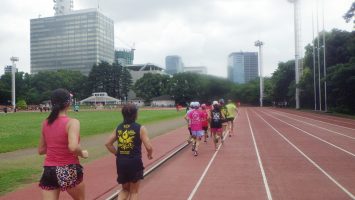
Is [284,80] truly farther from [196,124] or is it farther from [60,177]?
[60,177]

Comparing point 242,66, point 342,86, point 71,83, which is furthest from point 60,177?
point 71,83

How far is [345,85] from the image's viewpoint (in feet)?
158

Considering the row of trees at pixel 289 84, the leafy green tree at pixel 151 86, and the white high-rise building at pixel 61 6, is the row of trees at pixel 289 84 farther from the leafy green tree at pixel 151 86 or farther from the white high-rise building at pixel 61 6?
the white high-rise building at pixel 61 6

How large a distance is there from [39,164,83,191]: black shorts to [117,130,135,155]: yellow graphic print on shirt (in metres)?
1.09

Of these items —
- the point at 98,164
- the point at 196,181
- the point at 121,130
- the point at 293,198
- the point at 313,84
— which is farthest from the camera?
the point at 313,84

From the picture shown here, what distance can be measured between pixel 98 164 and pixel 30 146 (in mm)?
6604

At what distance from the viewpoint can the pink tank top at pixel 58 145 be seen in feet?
14.3

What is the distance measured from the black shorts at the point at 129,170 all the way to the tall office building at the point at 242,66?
16896 millimetres

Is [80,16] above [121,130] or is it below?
above

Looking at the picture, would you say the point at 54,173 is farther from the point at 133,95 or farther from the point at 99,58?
the point at 99,58

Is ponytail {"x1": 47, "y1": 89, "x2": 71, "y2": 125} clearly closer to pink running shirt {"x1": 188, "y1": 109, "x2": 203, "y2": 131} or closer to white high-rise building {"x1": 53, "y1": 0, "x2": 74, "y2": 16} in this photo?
pink running shirt {"x1": 188, "y1": 109, "x2": 203, "y2": 131}

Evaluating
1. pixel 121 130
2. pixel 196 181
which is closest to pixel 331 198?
pixel 196 181

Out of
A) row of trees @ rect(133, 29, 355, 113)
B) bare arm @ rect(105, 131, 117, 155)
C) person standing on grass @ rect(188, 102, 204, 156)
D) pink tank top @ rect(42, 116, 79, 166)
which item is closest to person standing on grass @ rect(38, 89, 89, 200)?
pink tank top @ rect(42, 116, 79, 166)

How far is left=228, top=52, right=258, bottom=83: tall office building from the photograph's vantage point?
2233cm
